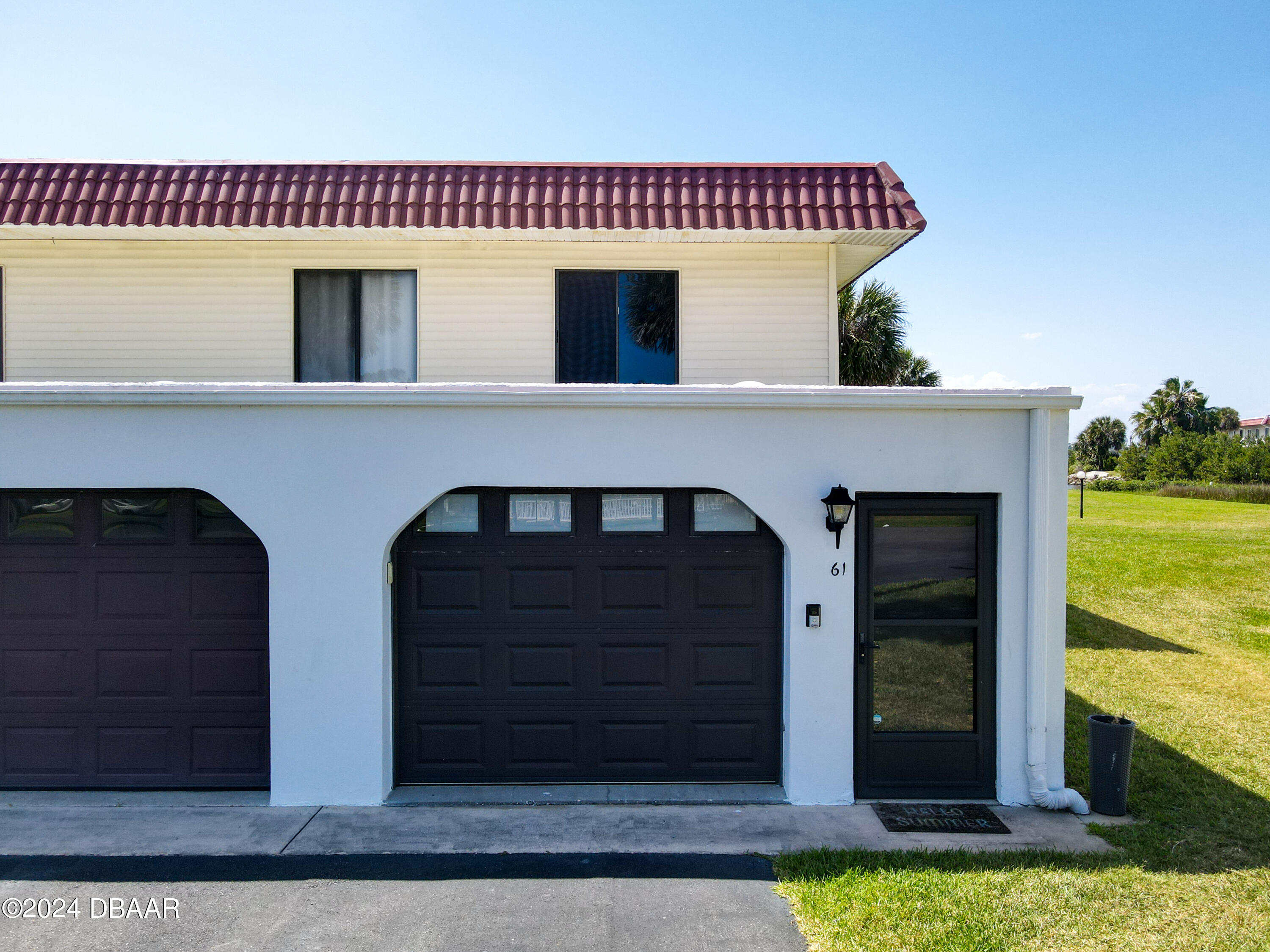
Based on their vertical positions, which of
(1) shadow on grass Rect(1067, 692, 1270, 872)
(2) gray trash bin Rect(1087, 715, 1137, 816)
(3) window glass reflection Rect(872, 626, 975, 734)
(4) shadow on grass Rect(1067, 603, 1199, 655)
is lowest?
(4) shadow on grass Rect(1067, 603, 1199, 655)

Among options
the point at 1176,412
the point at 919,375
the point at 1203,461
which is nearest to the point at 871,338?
the point at 919,375

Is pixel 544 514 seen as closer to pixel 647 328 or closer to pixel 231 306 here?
pixel 647 328

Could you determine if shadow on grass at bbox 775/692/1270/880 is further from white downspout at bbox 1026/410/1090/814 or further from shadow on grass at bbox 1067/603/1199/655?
shadow on grass at bbox 1067/603/1199/655

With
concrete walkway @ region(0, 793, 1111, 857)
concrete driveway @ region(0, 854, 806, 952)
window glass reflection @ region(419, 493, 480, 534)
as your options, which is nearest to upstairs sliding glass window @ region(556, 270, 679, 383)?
window glass reflection @ region(419, 493, 480, 534)

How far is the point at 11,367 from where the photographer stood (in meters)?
8.25

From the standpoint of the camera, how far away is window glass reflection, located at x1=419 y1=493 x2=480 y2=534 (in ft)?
21.2

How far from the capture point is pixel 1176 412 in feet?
243

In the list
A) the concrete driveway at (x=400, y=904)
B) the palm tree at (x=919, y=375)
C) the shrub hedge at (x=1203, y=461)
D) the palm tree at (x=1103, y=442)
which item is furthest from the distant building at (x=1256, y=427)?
the concrete driveway at (x=400, y=904)

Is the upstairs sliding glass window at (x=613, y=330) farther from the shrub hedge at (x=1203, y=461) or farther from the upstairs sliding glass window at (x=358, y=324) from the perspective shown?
the shrub hedge at (x=1203, y=461)

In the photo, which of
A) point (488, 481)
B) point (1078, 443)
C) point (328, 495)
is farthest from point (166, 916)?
point (1078, 443)

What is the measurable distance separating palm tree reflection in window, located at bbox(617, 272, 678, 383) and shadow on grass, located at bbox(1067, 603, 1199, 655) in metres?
8.84

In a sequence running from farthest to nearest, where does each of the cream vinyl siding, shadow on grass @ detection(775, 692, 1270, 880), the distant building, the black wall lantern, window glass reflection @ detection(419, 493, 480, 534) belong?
the distant building
the cream vinyl siding
window glass reflection @ detection(419, 493, 480, 534)
the black wall lantern
shadow on grass @ detection(775, 692, 1270, 880)

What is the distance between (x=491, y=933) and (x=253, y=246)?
7064mm

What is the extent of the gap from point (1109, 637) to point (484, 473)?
473 inches
